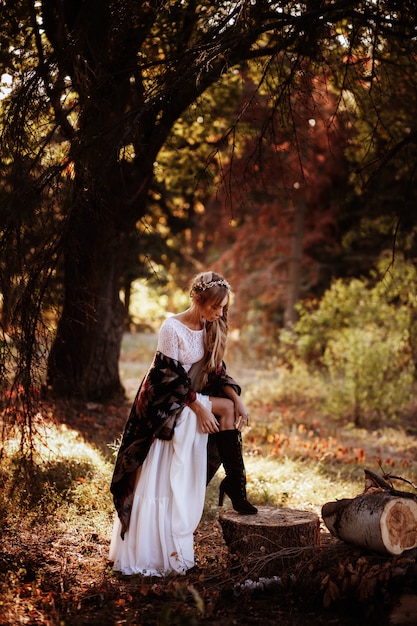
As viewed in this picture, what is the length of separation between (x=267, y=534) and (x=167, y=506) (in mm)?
673

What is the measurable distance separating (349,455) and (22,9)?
6311 millimetres

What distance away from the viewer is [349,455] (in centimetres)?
895

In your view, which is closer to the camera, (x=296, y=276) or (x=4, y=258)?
(x=4, y=258)

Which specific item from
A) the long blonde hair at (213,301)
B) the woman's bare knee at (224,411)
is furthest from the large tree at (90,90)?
the woman's bare knee at (224,411)

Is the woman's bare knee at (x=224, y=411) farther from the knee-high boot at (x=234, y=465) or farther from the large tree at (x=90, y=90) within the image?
the large tree at (x=90, y=90)

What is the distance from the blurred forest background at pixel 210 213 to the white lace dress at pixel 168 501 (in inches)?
28.5

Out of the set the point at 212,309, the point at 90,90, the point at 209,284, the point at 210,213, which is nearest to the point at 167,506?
the point at 212,309

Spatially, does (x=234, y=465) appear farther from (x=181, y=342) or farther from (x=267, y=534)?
(x=181, y=342)

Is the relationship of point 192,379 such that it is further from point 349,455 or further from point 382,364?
point 382,364

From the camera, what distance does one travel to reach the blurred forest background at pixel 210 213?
449 centimetres

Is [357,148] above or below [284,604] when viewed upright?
above

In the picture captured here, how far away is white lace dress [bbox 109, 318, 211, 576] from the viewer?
4.54 m

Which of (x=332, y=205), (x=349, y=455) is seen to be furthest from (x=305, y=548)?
(x=332, y=205)

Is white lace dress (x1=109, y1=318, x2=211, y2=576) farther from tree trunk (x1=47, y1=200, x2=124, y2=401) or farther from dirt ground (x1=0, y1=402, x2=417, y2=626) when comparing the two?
tree trunk (x1=47, y1=200, x2=124, y2=401)
